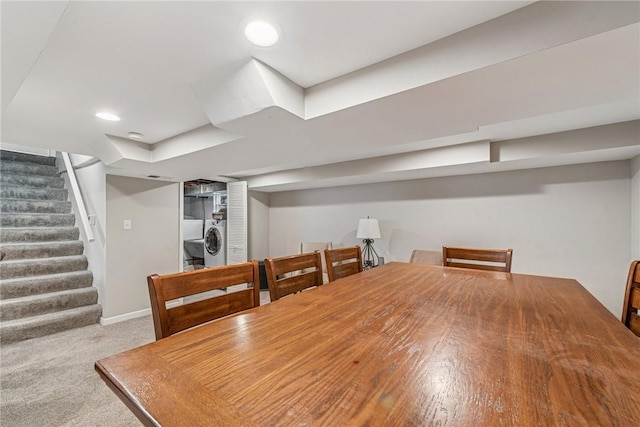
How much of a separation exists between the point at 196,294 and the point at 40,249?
162 inches

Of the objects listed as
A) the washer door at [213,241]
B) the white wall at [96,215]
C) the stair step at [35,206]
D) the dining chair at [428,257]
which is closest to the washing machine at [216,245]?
the washer door at [213,241]

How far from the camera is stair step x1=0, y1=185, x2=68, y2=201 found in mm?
3840

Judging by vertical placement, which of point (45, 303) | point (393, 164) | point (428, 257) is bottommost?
point (45, 303)

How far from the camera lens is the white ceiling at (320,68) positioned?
1017mm

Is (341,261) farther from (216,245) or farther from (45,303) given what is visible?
(216,245)

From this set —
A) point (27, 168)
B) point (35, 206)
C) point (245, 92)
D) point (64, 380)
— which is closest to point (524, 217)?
point (245, 92)

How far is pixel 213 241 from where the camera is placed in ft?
18.8

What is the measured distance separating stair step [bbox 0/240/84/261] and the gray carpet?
1.23m

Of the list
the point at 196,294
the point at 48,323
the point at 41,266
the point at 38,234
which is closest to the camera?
the point at 196,294

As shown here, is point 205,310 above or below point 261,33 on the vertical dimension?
below

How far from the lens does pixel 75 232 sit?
153 inches

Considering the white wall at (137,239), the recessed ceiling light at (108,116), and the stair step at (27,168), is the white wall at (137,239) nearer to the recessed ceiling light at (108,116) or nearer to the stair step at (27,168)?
the recessed ceiling light at (108,116)

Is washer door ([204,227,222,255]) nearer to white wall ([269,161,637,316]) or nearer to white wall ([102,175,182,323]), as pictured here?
white wall ([102,175,182,323])

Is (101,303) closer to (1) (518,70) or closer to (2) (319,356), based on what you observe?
(2) (319,356)
